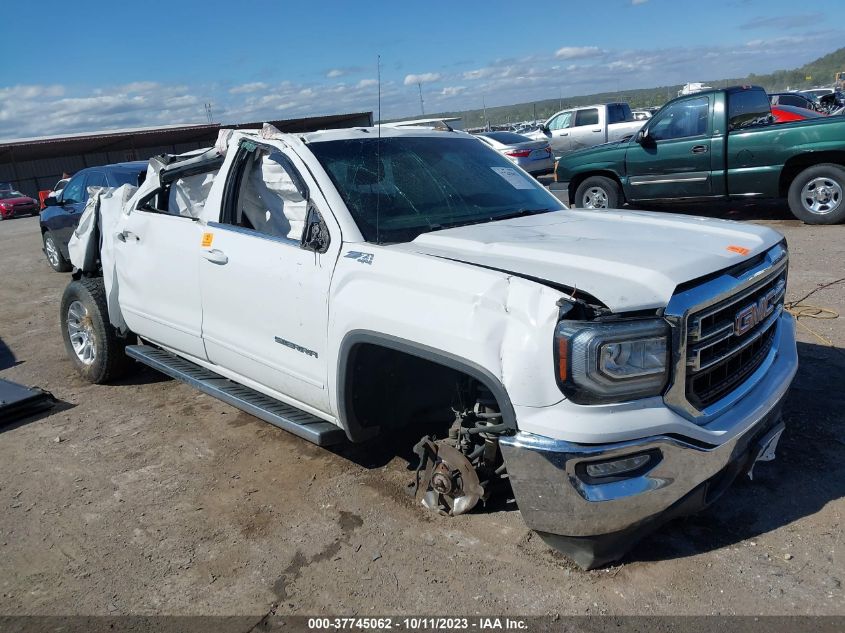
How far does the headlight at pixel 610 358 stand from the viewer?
2.51 meters

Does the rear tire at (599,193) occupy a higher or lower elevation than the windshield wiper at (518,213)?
lower

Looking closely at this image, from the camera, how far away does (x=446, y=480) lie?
3.33m

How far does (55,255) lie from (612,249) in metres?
11.2

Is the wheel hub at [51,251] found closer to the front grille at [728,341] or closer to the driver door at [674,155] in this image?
the driver door at [674,155]

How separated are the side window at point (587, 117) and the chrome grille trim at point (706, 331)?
20062 millimetres

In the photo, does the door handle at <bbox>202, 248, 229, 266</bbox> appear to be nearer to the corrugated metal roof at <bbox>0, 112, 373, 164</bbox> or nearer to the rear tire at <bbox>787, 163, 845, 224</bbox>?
the rear tire at <bbox>787, 163, 845, 224</bbox>

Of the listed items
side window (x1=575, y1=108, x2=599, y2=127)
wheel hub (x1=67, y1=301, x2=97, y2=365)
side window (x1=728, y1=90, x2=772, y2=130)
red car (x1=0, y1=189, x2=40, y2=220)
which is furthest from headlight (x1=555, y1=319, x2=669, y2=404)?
red car (x1=0, y1=189, x2=40, y2=220)

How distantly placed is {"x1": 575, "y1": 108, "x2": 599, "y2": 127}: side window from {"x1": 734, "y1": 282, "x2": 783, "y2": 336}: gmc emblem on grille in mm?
19847

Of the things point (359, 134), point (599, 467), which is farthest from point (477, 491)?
point (359, 134)

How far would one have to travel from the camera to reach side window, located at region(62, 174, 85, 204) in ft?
37.4

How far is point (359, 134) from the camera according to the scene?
416cm

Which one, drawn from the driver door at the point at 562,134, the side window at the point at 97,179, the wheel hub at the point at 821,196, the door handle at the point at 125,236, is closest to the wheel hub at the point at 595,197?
the wheel hub at the point at 821,196

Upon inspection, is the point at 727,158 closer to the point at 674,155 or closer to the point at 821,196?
the point at 674,155

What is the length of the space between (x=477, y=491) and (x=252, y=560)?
3.52ft
